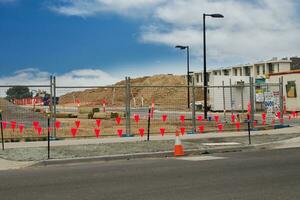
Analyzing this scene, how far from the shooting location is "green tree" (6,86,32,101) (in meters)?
20.0

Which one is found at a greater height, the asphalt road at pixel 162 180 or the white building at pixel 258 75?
the white building at pixel 258 75

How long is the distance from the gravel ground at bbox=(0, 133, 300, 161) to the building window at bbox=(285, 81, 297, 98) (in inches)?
1139

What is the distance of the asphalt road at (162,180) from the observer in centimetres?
841

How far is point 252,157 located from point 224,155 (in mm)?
1205

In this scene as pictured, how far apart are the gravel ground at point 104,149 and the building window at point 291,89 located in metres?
28.9

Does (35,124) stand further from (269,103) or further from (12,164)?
(269,103)

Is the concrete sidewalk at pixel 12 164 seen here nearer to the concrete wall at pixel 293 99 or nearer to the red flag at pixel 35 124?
the red flag at pixel 35 124

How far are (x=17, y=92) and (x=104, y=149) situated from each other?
6.00 m

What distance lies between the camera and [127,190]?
29.2 ft

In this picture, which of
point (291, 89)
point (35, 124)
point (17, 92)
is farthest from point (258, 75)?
point (17, 92)

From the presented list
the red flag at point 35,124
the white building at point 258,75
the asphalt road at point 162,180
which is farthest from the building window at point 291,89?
the asphalt road at point 162,180

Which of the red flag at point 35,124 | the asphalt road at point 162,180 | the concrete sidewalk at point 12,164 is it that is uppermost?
the red flag at point 35,124

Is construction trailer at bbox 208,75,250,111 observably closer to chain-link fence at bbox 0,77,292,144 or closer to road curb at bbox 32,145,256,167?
chain-link fence at bbox 0,77,292,144

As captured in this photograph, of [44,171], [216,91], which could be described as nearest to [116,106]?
[216,91]
